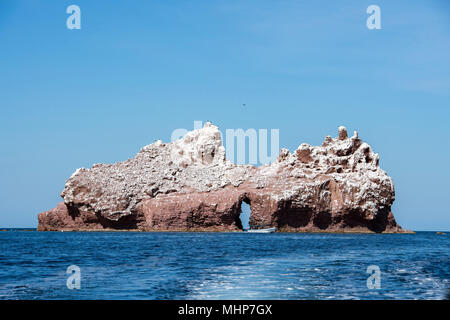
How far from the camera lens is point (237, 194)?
8625 centimetres

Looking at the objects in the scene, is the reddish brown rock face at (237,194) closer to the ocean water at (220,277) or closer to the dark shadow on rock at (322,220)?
the dark shadow on rock at (322,220)

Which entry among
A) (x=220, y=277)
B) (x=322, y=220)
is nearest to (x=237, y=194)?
(x=322, y=220)

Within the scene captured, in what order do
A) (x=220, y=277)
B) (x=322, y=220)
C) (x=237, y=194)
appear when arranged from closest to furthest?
(x=220, y=277) < (x=237, y=194) < (x=322, y=220)

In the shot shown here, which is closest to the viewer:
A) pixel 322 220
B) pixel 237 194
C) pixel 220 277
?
pixel 220 277

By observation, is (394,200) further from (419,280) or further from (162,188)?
(419,280)

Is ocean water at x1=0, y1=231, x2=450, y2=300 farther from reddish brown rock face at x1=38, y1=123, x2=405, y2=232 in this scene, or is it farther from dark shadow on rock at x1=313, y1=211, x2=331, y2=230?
dark shadow on rock at x1=313, y1=211, x2=331, y2=230

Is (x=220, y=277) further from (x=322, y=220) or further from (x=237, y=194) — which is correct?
(x=322, y=220)

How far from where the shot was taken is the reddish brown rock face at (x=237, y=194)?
85.5 m

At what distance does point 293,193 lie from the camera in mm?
84438

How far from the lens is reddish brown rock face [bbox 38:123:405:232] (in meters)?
85.5

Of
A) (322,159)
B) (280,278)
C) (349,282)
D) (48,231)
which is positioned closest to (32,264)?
(280,278)
